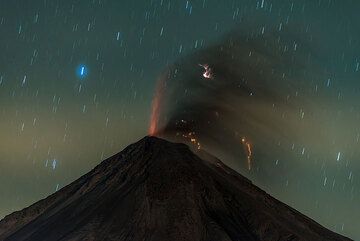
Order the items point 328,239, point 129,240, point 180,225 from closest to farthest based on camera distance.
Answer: point 129,240 < point 180,225 < point 328,239

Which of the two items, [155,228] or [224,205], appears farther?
[224,205]

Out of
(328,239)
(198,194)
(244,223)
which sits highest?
(198,194)

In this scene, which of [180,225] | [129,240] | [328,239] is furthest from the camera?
[328,239]

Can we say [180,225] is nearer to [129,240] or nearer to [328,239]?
[129,240]

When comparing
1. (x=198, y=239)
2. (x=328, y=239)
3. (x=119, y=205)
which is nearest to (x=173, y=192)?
(x=119, y=205)

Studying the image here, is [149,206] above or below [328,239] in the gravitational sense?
above

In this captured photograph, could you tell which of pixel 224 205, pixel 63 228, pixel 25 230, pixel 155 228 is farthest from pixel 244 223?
pixel 25 230

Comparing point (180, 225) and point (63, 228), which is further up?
point (63, 228)

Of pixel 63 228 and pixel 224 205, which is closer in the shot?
pixel 63 228

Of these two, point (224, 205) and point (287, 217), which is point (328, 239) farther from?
point (224, 205)
